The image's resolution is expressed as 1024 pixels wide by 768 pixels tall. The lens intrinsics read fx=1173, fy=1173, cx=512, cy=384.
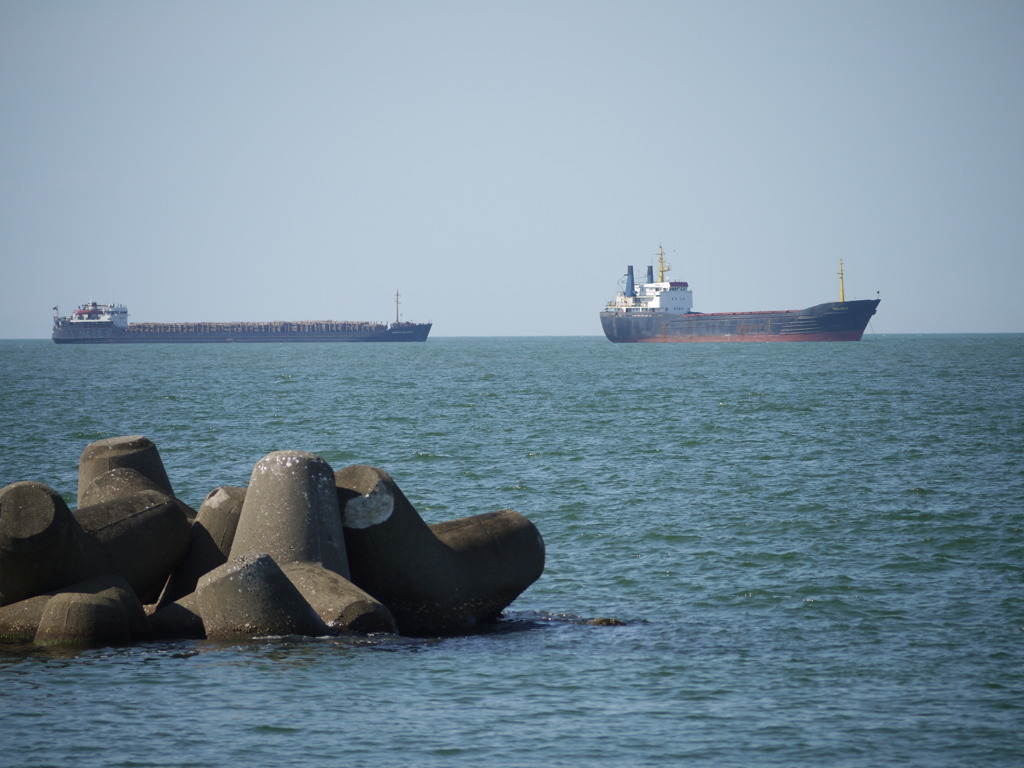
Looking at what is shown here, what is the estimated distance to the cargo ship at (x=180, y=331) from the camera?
180875 mm

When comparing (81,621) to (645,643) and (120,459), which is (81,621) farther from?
(645,643)

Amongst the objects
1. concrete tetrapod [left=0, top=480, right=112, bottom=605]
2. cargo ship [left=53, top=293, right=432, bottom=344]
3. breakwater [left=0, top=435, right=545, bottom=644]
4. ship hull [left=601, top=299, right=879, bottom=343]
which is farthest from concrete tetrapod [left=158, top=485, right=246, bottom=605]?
cargo ship [left=53, top=293, right=432, bottom=344]

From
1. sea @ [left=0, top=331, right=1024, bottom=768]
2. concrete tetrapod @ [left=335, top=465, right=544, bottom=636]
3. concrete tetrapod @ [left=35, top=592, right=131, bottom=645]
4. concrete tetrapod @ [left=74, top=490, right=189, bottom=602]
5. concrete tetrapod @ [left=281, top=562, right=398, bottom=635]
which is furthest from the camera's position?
concrete tetrapod @ [left=335, top=465, right=544, bottom=636]

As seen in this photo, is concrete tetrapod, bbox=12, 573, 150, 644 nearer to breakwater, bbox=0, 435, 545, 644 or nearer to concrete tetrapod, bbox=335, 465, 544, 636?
breakwater, bbox=0, 435, 545, 644

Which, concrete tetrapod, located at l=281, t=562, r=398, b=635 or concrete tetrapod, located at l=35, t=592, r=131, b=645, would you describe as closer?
concrete tetrapod, located at l=35, t=592, r=131, b=645

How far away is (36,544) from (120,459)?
2.98m

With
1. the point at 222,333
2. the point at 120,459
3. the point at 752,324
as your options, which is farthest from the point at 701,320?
the point at 120,459

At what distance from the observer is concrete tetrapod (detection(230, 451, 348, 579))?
1215 cm

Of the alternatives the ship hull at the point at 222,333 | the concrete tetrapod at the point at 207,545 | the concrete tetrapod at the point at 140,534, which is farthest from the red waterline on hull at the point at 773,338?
the concrete tetrapod at the point at 140,534

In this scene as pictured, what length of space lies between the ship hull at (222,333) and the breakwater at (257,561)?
17272 centimetres

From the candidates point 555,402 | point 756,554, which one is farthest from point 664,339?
point 756,554

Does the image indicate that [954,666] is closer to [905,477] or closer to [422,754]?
[422,754]

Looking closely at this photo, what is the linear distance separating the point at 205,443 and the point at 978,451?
70.1 ft

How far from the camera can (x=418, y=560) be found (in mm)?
12609
